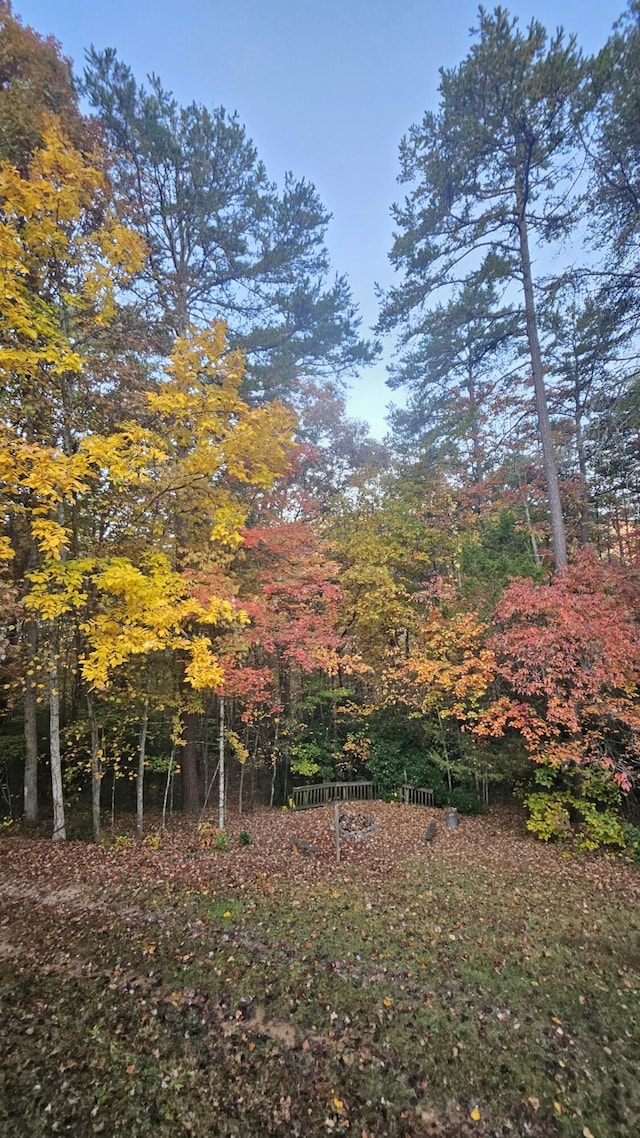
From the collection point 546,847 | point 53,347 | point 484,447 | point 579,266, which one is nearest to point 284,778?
point 546,847

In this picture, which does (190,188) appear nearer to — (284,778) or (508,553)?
(508,553)

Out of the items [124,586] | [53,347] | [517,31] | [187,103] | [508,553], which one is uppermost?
[187,103]

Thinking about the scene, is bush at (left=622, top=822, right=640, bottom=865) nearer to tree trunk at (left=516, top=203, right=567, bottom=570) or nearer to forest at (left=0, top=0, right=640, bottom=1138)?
forest at (left=0, top=0, right=640, bottom=1138)

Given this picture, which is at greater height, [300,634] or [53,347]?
[53,347]

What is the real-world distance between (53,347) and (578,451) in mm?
10871

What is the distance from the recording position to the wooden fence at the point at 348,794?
1123 cm

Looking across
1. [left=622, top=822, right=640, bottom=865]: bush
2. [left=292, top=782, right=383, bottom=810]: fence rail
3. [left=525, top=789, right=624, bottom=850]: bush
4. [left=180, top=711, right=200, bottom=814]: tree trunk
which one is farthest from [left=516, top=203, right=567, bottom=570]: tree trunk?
[left=180, top=711, right=200, bottom=814]: tree trunk

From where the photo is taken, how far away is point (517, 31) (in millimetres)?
7961

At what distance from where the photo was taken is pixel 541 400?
381 inches

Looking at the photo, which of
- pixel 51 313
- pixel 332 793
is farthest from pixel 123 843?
pixel 51 313

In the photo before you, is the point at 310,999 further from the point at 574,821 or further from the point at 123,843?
the point at 574,821

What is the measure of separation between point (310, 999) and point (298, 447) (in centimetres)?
836

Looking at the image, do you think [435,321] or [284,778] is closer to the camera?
[435,321]

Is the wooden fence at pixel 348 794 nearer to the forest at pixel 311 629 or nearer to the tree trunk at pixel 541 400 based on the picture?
the forest at pixel 311 629
